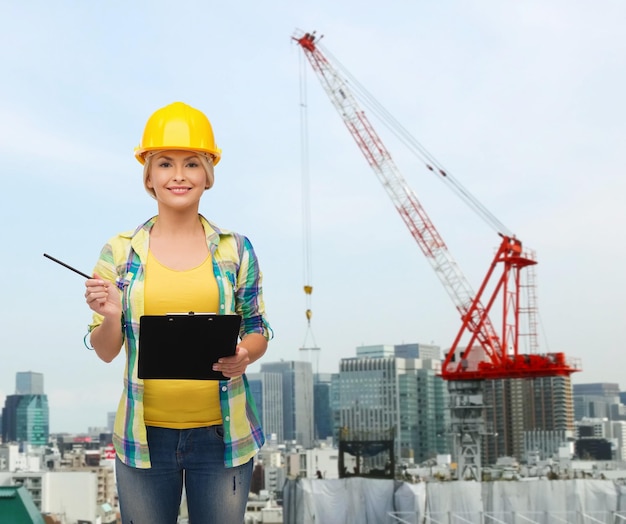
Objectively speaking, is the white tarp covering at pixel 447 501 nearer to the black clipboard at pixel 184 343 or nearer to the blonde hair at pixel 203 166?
the blonde hair at pixel 203 166

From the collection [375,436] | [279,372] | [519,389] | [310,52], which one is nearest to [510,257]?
[310,52]

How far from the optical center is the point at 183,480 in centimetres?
322

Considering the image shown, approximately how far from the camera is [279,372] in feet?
550

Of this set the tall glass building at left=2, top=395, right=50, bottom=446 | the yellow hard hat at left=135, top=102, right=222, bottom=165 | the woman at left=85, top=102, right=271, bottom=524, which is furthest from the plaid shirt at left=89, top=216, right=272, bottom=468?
the tall glass building at left=2, top=395, right=50, bottom=446

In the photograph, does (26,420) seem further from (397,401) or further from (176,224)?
(176,224)

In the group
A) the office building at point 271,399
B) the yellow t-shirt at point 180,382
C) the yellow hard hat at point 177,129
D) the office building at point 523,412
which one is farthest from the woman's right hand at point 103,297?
the office building at point 271,399

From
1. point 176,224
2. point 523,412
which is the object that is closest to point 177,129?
point 176,224

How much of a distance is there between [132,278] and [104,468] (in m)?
76.0

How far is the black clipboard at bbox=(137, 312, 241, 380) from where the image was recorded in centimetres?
288

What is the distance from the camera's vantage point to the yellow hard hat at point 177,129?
3.25m

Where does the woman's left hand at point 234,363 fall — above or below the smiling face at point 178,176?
below

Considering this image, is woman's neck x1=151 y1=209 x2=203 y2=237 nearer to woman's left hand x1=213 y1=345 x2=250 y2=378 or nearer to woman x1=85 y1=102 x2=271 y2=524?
woman x1=85 y1=102 x2=271 y2=524

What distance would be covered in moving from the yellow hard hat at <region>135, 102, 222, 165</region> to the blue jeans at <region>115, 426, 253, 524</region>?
867 mm

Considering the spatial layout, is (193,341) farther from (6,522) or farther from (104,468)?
(104,468)
